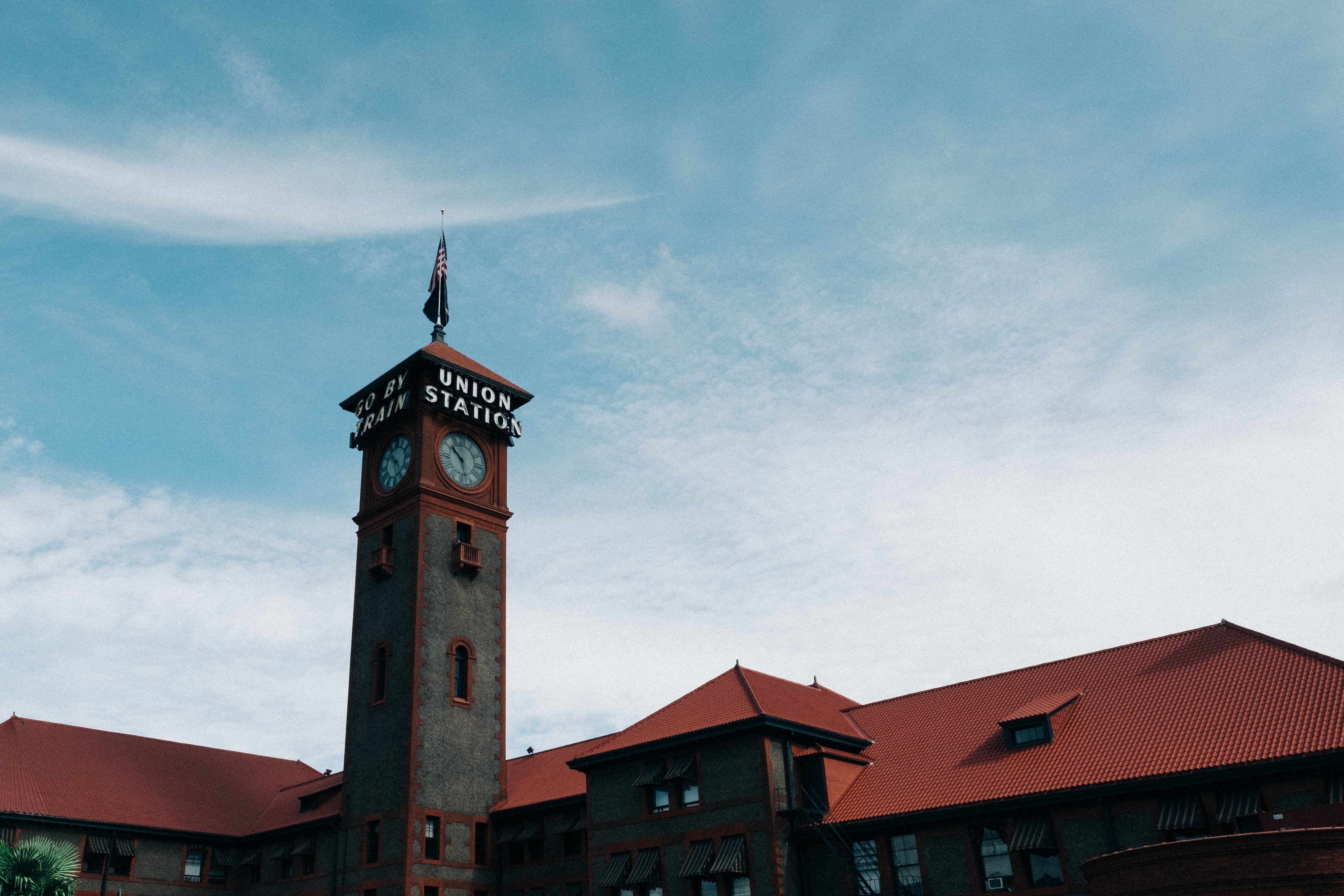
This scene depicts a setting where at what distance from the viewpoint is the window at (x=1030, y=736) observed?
34.4m

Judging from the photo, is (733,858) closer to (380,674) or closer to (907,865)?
(907,865)

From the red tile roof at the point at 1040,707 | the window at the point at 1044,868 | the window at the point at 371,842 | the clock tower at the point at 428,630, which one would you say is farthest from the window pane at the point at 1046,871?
the window at the point at 371,842

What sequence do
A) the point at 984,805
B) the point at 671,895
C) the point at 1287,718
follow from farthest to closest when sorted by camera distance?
A: the point at 671,895 → the point at 984,805 → the point at 1287,718

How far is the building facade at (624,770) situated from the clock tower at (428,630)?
13cm

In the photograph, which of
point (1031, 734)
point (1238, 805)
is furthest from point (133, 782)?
point (1238, 805)

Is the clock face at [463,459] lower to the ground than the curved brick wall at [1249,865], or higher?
higher

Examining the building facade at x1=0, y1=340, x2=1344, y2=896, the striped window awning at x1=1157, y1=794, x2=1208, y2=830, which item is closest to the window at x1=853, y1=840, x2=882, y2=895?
the building facade at x1=0, y1=340, x2=1344, y2=896

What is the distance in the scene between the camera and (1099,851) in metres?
30.3

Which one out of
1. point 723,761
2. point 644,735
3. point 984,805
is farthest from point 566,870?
point 984,805

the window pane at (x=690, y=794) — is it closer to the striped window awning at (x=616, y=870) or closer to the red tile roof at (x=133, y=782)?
the striped window awning at (x=616, y=870)

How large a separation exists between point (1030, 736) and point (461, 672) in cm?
2545

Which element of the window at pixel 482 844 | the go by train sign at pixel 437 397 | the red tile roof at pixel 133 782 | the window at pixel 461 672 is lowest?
the window at pixel 482 844

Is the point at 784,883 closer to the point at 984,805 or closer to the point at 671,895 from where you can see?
the point at 671,895

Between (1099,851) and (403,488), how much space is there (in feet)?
110
